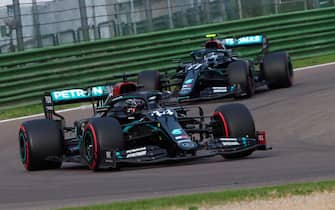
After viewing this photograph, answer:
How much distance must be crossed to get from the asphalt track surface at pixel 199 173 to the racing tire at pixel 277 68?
3.63 meters

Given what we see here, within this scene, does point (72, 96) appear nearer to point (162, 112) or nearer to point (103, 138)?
point (162, 112)

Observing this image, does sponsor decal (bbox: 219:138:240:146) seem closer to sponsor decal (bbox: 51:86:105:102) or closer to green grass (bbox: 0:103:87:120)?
sponsor decal (bbox: 51:86:105:102)

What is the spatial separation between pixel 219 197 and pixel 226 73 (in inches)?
475

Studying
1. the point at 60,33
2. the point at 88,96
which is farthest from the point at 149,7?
the point at 88,96

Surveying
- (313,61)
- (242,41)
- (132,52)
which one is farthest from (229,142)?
(313,61)

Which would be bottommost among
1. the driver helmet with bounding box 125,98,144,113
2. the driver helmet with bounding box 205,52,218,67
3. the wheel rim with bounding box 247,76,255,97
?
the wheel rim with bounding box 247,76,255,97

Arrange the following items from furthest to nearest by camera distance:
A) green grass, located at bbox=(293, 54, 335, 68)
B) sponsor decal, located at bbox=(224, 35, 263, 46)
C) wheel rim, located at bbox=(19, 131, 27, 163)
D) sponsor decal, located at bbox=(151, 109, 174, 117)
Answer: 1. green grass, located at bbox=(293, 54, 335, 68)
2. sponsor decal, located at bbox=(224, 35, 263, 46)
3. wheel rim, located at bbox=(19, 131, 27, 163)
4. sponsor decal, located at bbox=(151, 109, 174, 117)

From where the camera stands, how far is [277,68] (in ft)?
72.3

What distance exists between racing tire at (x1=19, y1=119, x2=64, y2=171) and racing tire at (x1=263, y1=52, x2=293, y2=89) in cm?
884

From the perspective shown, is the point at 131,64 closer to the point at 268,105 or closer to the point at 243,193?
the point at 268,105

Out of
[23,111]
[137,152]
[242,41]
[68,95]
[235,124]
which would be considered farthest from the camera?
[23,111]

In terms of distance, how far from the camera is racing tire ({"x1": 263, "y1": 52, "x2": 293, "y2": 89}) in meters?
22.1

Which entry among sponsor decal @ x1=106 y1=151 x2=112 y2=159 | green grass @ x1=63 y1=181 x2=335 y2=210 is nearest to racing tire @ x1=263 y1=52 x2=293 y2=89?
sponsor decal @ x1=106 y1=151 x2=112 y2=159

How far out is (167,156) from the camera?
13203 mm
